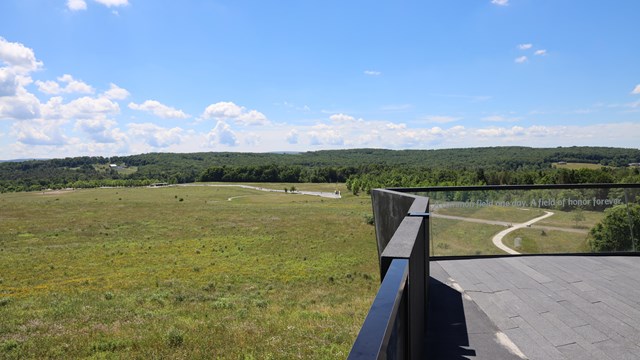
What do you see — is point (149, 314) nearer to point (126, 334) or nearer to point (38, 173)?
point (126, 334)

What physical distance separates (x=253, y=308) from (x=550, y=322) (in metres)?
10.2

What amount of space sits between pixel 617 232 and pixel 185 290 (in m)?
14.5

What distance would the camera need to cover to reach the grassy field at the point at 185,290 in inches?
360

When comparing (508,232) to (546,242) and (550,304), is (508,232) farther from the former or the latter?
(550,304)

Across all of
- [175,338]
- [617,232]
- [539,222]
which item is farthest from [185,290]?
[617,232]

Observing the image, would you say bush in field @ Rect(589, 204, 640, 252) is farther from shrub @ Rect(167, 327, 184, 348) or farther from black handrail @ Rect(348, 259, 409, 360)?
shrub @ Rect(167, 327, 184, 348)

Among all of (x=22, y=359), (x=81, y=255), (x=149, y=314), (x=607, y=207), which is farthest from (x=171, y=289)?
(x=607, y=207)

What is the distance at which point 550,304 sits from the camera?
16.2 feet

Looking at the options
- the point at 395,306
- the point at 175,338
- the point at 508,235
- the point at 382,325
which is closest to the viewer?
the point at 382,325

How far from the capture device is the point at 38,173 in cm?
17100

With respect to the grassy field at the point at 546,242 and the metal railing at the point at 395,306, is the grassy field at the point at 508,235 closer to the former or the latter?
the grassy field at the point at 546,242

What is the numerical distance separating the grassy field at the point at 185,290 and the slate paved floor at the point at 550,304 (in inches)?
145

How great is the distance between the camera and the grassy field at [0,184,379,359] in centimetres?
915

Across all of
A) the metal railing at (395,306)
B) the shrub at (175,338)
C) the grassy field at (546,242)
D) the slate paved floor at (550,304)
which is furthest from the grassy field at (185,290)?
the metal railing at (395,306)
